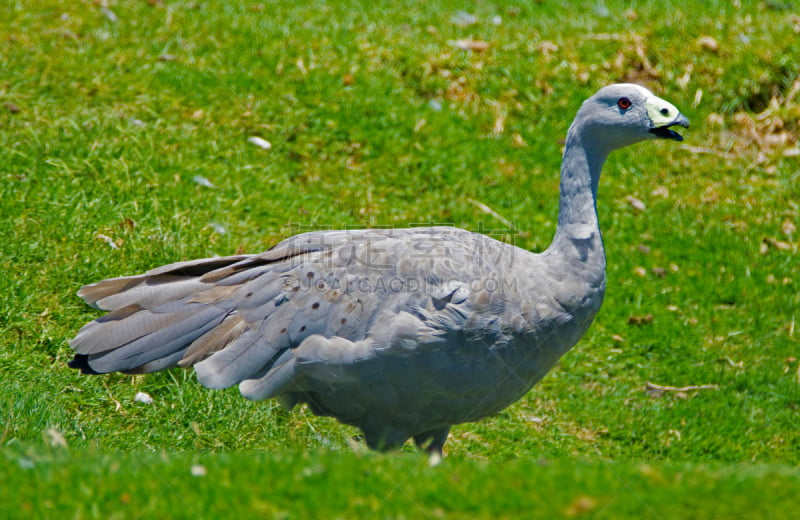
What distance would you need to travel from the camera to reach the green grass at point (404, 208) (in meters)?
3.86

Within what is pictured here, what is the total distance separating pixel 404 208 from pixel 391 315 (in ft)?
10.8

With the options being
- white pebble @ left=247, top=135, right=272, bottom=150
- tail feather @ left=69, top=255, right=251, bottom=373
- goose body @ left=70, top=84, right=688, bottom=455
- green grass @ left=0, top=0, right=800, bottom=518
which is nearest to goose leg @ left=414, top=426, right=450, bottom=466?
goose body @ left=70, top=84, right=688, bottom=455

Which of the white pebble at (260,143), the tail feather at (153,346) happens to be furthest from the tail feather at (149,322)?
the white pebble at (260,143)

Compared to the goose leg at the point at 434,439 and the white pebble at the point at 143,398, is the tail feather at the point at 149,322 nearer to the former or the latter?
the white pebble at the point at 143,398

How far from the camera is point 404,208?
8242mm

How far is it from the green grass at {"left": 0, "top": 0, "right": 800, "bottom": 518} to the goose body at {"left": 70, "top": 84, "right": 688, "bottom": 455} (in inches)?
19.5

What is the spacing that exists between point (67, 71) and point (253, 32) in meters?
2.02

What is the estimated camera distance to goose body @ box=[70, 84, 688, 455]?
4.97 m

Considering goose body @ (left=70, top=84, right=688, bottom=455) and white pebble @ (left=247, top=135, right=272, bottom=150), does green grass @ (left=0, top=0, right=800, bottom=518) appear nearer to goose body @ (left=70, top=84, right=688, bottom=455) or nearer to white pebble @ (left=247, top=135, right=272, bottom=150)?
white pebble @ (left=247, top=135, right=272, bottom=150)

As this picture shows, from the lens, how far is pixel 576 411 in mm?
6652

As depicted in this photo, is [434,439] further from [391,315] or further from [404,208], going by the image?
[404,208]

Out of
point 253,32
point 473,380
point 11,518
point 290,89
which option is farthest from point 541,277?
point 253,32

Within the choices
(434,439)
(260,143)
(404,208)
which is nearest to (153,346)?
(434,439)

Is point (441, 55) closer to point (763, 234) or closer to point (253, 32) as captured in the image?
point (253, 32)
